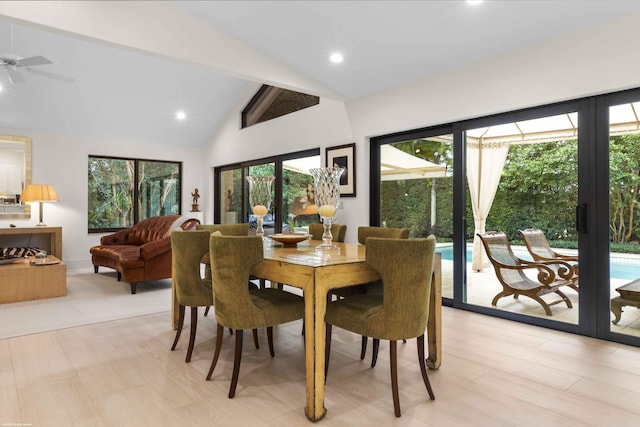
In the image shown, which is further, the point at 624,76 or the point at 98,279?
the point at 98,279

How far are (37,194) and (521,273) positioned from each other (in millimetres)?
6567

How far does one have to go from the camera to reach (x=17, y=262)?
4516 mm

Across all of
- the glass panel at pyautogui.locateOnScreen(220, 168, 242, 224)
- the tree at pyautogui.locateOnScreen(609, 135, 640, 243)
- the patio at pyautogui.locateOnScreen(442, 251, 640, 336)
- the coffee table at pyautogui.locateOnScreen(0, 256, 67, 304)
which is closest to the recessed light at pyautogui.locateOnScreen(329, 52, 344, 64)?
the patio at pyautogui.locateOnScreen(442, 251, 640, 336)

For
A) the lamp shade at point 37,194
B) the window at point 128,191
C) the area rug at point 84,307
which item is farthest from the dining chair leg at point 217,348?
the window at point 128,191

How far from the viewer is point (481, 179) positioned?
3.88 meters

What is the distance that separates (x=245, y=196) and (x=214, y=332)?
408 cm

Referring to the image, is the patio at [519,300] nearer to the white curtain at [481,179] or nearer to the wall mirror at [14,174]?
the white curtain at [481,179]

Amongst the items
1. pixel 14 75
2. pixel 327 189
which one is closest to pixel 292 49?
pixel 327 189

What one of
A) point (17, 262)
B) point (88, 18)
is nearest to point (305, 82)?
point (88, 18)

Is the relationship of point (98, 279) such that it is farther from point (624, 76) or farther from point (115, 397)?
point (624, 76)

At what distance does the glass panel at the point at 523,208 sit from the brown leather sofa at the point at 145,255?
3509 millimetres

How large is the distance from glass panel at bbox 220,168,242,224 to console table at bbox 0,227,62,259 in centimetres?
274

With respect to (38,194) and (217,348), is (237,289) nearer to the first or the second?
(217,348)

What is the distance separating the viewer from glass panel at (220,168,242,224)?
285 inches
